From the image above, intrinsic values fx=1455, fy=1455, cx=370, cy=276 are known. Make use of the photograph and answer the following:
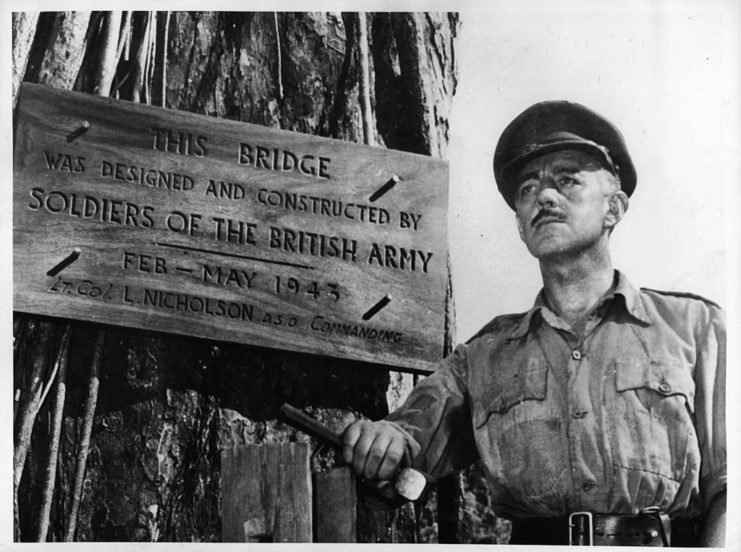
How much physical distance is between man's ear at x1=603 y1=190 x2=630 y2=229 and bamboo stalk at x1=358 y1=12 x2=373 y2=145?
1.17 meters

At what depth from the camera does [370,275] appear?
6688 millimetres

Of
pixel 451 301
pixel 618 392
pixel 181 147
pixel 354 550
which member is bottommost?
pixel 354 550

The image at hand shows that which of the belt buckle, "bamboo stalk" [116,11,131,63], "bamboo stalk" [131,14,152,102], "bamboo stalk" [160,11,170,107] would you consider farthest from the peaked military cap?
"bamboo stalk" [116,11,131,63]

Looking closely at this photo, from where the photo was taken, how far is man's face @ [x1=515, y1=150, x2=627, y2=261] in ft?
21.9

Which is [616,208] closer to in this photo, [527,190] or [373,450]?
[527,190]

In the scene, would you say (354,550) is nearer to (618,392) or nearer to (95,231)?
(618,392)

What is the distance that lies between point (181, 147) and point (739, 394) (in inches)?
109

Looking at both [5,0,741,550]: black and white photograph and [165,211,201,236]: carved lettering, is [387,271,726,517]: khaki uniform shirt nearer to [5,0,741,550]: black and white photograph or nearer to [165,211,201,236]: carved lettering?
[5,0,741,550]: black and white photograph

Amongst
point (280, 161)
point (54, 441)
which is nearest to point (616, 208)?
point (280, 161)

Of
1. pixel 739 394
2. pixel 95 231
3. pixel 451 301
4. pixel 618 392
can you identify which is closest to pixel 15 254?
pixel 95 231

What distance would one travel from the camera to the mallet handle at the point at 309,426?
6.34 m

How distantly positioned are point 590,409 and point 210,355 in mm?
1726

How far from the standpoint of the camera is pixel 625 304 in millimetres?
6594

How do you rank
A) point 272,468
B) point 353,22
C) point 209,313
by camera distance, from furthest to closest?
point 353,22
point 209,313
point 272,468
